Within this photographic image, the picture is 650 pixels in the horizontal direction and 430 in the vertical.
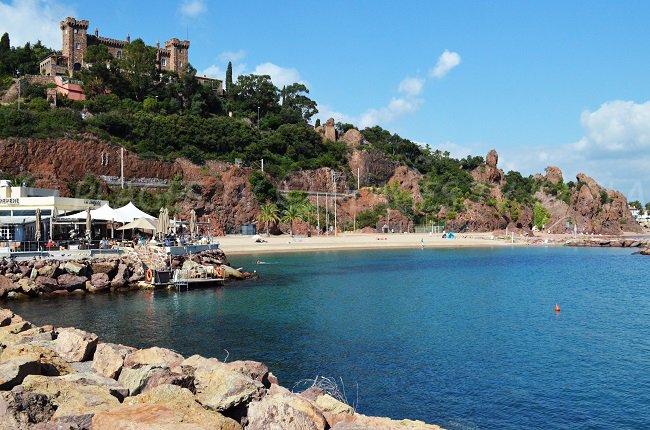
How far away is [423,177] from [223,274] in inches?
3416

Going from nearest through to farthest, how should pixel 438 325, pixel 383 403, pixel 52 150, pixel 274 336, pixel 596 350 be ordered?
pixel 383 403
pixel 596 350
pixel 274 336
pixel 438 325
pixel 52 150

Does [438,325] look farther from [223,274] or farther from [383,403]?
[223,274]

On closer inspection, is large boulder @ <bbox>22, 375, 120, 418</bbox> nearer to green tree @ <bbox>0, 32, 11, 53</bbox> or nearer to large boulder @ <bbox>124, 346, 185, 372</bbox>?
large boulder @ <bbox>124, 346, 185, 372</bbox>

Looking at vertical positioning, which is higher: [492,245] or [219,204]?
[219,204]

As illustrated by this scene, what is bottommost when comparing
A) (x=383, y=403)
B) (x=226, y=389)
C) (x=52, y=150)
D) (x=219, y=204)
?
(x=383, y=403)

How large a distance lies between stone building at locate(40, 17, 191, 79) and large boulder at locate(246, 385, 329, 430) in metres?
109

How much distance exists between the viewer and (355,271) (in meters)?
51.7

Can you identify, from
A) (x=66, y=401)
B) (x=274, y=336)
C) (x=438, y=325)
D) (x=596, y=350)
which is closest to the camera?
(x=66, y=401)

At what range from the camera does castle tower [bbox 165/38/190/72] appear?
122312 mm

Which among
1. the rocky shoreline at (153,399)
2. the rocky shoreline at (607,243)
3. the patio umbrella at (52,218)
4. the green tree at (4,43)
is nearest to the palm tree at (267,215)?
the patio umbrella at (52,218)

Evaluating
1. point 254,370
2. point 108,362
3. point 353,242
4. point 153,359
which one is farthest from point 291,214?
point 254,370

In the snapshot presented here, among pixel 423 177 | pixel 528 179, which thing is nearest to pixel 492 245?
pixel 423 177

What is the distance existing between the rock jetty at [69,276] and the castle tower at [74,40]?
80316 millimetres

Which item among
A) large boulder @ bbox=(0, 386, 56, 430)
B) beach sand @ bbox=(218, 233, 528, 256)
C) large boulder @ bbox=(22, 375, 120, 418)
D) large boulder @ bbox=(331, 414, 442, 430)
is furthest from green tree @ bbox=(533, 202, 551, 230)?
large boulder @ bbox=(0, 386, 56, 430)
